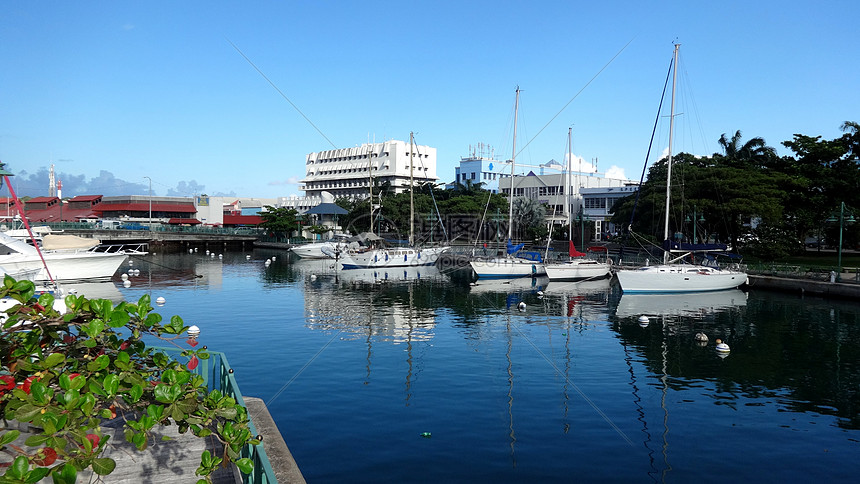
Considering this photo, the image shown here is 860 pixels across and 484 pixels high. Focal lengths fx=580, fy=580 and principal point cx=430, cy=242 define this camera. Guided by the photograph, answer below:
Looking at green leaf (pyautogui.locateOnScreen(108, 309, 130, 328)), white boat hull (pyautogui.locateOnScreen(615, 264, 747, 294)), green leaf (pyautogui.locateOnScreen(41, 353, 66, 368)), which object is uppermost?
green leaf (pyautogui.locateOnScreen(108, 309, 130, 328))

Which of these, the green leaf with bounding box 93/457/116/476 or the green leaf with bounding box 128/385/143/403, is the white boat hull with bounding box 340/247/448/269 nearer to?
the green leaf with bounding box 128/385/143/403

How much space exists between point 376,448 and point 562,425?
5071mm

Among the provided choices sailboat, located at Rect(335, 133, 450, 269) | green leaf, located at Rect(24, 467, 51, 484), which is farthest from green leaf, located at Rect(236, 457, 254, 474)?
sailboat, located at Rect(335, 133, 450, 269)

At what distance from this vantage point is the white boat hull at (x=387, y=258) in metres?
64.4

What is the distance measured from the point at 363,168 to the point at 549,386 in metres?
159

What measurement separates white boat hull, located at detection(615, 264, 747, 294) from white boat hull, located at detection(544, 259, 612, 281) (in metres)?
8.50

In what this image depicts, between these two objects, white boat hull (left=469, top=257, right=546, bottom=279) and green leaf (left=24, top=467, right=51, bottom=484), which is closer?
green leaf (left=24, top=467, right=51, bottom=484)

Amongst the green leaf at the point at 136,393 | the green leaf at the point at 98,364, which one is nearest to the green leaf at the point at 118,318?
the green leaf at the point at 98,364

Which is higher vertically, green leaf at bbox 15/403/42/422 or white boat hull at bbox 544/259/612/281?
green leaf at bbox 15/403/42/422

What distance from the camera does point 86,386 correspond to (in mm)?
5984

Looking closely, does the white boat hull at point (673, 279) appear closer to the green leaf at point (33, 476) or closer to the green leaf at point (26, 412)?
the green leaf at point (26, 412)

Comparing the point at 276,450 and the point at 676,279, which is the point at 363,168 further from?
the point at 276,450

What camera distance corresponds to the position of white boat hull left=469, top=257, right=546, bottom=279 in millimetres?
52031

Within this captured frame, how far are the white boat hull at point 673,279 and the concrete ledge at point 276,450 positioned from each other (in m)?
35.1
